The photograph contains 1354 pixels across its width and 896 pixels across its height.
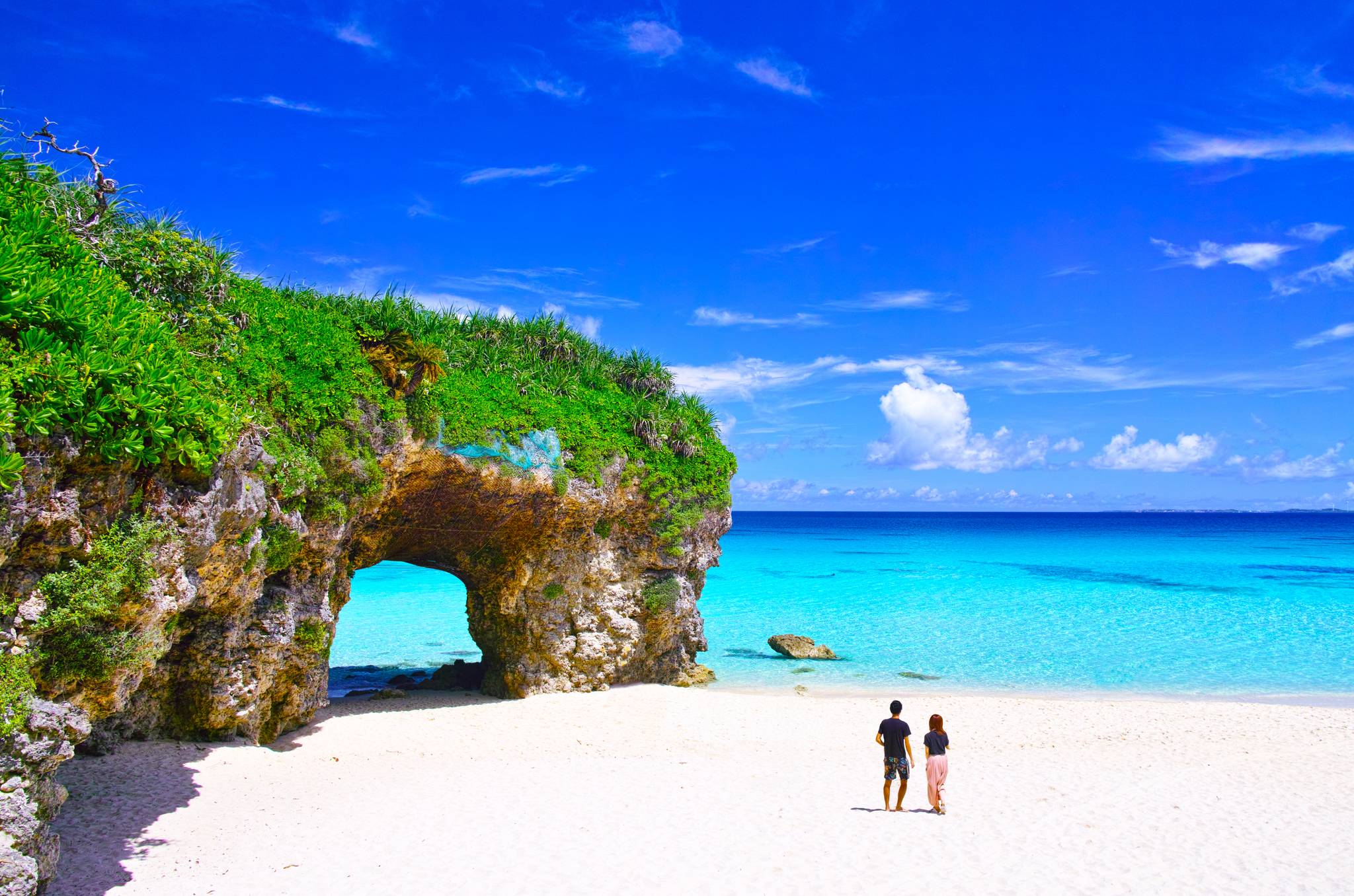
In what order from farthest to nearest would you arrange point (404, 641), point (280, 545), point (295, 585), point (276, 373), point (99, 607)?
1. point (404, 641)
2. point (295, 585)
3. point (276, 373)
4. point (280, 545)
5. point (99, 607)

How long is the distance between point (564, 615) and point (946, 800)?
8830mm

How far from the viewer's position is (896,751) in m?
10.1

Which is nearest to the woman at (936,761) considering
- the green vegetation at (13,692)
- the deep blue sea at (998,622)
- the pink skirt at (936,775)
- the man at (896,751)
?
the pink skirt at (936,775)

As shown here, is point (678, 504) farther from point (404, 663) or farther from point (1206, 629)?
point (1206, 629)

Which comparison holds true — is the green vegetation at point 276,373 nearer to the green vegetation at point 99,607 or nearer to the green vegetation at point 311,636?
the green vegetation at point 99,607

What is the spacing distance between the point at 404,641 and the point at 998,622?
2361 centimetres

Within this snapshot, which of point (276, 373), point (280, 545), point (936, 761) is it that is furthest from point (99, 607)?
point (936, 761)

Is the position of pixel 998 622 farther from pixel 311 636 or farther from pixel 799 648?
pixel 311 636

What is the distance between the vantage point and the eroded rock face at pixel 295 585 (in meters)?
6.36

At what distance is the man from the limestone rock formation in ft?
46.0

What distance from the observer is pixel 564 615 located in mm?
16797

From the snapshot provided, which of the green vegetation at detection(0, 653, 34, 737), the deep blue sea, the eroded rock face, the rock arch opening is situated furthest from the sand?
the deep blue sea

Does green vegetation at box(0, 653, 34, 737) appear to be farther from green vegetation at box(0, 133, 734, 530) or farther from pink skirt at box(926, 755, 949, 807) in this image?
pink skirt at box(926, 755, 949, 807)

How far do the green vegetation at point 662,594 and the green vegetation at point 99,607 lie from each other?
1129cm
